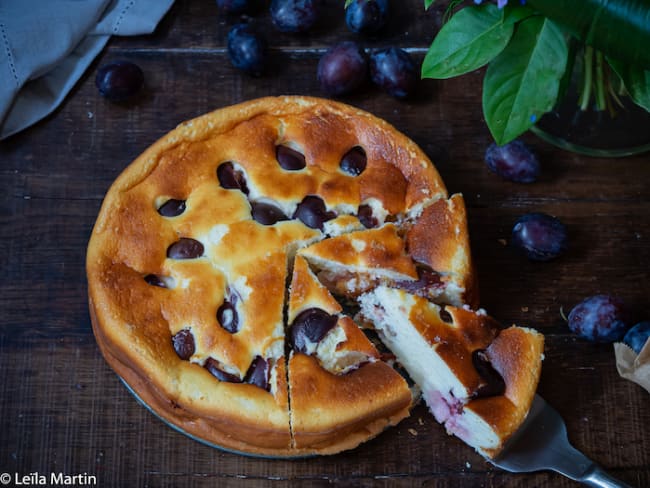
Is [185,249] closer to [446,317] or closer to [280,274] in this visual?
[280,274]

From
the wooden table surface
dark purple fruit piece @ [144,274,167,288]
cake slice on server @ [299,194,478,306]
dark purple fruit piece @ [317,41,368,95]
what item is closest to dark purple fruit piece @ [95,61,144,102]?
the wooden table surface

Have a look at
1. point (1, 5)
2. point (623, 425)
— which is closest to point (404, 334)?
point (623, 425)

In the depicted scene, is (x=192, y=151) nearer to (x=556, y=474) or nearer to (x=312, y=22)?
(x=312, y=22)

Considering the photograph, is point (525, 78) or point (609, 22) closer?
point (609, 22)

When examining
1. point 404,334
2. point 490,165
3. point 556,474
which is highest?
point 490,165

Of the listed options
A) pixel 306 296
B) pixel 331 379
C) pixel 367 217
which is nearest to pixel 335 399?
pixel 331 379
